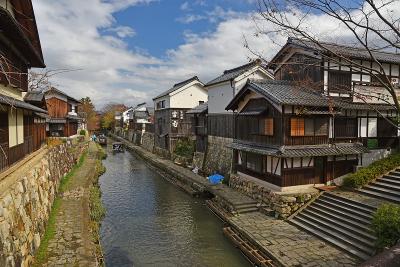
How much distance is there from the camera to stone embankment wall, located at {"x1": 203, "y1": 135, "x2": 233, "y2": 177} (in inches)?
1090

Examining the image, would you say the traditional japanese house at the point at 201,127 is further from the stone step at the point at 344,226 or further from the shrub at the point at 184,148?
the stone step at the point at 344,226

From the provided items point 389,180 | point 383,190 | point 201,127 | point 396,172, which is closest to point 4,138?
point 383,190

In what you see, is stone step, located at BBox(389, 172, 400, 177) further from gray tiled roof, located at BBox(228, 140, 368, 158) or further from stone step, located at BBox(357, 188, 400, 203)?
stone step, located at BBox(357, 188, 400, 203)

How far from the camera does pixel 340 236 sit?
1422 centimetres

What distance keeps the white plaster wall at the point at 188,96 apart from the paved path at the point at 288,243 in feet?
91.4

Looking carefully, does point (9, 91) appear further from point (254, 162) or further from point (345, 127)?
point (345, 127)

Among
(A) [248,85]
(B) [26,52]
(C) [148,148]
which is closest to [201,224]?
(A) [248,85]

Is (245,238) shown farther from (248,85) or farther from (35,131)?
(35,131)

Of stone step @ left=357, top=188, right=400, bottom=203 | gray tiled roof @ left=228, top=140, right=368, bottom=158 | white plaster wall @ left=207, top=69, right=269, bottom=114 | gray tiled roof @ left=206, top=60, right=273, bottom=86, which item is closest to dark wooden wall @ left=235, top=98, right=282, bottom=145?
gray tiled roof @ left=228, top=140, right=368, bottom=158

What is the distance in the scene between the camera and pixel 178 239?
1703cm

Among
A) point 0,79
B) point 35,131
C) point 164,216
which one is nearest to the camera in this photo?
point 0,79

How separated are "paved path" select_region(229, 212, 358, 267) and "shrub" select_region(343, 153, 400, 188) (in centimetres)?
491

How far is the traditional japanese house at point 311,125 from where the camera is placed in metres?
18.3

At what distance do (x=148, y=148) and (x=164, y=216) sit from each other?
35.5m
